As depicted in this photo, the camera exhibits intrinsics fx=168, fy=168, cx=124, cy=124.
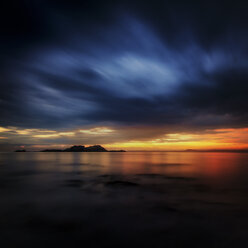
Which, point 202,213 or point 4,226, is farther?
point 202,213

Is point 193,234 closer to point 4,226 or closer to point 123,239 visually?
point 123,239

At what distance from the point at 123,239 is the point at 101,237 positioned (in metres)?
0.90

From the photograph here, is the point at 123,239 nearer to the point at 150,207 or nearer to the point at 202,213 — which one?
the point at 150,207

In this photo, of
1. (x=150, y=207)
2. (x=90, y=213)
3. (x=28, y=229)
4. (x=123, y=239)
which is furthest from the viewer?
(x=150, y=207)

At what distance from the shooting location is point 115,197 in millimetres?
12773

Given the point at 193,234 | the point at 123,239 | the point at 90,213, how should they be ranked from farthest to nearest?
the point at 90,213, the point at 193,234, the point at 123,239

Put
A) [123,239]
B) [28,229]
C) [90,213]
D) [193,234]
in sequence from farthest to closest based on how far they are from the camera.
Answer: [90,213] → [28,229] → [193,234] → [123,239]

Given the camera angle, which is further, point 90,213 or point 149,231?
point 90,213

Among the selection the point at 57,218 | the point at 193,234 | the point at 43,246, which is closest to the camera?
the point at 43,246

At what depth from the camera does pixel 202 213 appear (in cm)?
935

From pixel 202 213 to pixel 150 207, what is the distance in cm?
289

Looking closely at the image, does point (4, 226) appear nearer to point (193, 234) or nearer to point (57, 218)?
point (57, 218)

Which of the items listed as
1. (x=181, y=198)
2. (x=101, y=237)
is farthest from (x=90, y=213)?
(x=181, y=198)

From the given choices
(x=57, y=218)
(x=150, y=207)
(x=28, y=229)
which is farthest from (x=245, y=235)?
(x=28, y=229)
